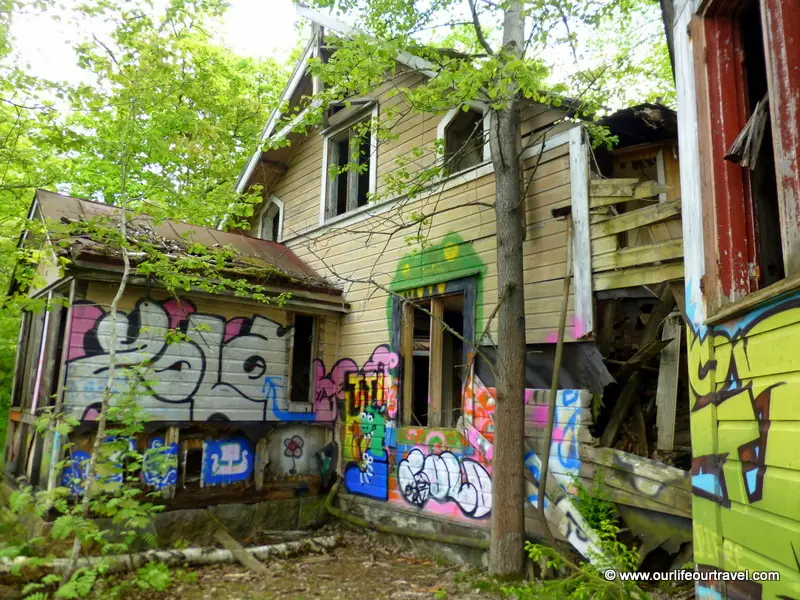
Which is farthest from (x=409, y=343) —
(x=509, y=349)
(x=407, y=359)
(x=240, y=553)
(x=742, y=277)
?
(x=742, y=277)

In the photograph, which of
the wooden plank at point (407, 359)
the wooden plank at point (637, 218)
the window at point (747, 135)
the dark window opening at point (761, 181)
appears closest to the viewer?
the window at point (747, 135)

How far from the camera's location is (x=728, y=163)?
3.25 m

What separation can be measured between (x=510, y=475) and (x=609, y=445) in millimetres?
1081

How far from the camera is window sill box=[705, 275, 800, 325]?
7.74ft

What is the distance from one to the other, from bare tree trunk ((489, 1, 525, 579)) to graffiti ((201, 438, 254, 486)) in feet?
14.6

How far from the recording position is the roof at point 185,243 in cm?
721

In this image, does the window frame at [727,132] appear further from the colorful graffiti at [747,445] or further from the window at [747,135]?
the colorful graffiti at [747,445]

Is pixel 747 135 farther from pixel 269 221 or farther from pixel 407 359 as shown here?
pixel 269 221

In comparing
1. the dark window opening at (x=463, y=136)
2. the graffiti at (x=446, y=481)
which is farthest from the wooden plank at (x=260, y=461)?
the dark window opening at (x=463, y=136)

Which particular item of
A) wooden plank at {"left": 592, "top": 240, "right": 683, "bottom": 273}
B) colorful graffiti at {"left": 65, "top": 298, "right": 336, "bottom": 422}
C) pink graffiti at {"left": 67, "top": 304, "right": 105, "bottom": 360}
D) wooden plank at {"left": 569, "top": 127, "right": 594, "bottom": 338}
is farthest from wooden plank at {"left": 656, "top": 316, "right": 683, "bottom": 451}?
pink graffiti at {"left": 67, "top": 304, "right": 105, "bottom": 360}

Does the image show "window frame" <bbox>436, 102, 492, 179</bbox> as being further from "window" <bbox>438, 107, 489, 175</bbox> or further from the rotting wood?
the rotting wood

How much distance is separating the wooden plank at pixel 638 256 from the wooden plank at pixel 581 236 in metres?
0.15

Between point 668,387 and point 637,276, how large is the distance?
1149 millimetres

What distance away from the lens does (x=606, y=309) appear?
6.03 meters
